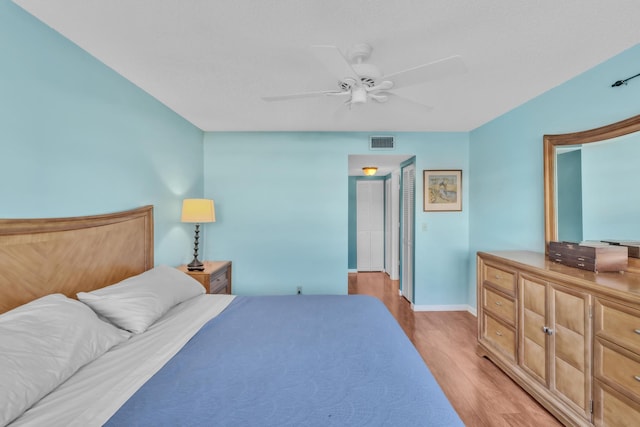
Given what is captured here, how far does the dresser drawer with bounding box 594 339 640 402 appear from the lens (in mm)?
1368

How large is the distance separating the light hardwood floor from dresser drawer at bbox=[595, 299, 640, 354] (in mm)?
796

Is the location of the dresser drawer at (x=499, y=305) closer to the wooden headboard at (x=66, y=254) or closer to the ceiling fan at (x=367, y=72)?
the ceiling fan at (x=367, y=72)

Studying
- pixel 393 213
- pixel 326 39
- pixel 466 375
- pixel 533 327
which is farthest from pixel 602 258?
pixel 393 213

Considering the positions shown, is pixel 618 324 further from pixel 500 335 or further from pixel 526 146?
pixel 526 146

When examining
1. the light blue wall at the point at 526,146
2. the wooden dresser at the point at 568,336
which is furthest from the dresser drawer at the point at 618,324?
the light blue wall at the point at 526,146

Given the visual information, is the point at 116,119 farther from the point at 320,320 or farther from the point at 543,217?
the point at 543,217

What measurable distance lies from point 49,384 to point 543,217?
3.51 metres

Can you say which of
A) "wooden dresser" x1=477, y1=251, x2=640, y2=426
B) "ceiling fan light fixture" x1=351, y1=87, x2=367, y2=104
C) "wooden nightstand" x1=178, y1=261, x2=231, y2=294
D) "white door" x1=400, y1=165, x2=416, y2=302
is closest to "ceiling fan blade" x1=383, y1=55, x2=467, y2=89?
"ceiling fan light fixture" x1=351, y1=87, x2=367, y2=104

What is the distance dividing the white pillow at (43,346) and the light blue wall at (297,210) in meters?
2.33

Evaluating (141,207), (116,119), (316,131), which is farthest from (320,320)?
(316,131)

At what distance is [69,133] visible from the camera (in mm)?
1747

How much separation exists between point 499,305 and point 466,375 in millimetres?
658

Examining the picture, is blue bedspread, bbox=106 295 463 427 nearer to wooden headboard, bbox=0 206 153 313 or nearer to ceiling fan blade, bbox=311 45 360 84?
wooden headboard, bbox=0 206 153 313

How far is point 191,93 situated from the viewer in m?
2.52
